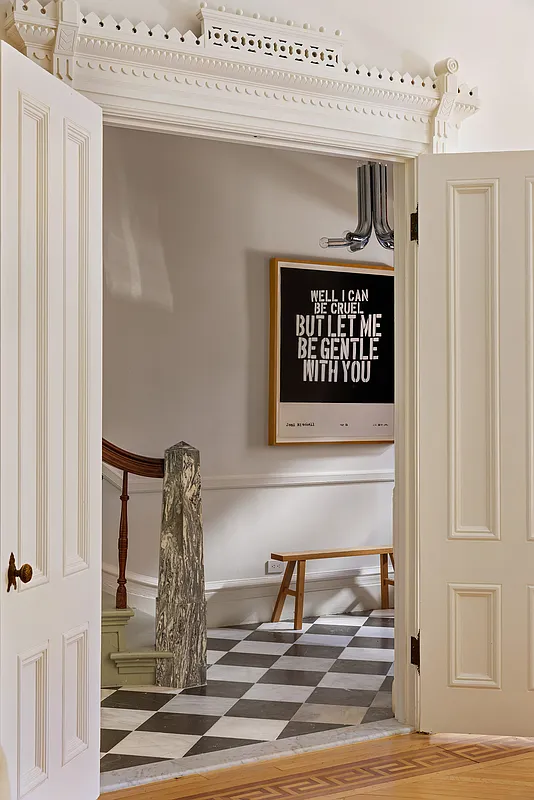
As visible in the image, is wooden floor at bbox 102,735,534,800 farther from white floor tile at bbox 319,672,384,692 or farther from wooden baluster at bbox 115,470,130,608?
wooden baluster at bbox 115,470,130,608

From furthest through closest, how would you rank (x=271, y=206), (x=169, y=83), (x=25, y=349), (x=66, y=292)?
(x=271, y=206) < (x=169, y=83) < (x=66, y=292) < (x=25, y=349)

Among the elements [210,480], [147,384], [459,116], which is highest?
[459,116]

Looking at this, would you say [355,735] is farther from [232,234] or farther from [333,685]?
[232,234]

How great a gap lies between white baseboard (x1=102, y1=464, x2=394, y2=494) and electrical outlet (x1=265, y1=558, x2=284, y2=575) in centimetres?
51

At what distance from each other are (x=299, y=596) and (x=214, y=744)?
7.05ft

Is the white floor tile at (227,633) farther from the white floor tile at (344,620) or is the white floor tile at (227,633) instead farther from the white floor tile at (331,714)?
the white floor tile at (331,714)

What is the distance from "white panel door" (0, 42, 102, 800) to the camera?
2.67m

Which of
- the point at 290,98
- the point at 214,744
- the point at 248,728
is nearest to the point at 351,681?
the point at 248,728

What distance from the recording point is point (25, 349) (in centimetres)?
276

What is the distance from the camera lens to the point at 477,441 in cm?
381

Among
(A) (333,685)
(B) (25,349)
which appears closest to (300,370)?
(A) (333,685)

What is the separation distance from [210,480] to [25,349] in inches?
132

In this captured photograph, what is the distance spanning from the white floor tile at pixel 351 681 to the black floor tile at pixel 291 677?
5 cm

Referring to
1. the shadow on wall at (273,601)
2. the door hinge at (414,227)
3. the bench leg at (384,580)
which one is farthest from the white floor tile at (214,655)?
the door hinge at (414,227)
